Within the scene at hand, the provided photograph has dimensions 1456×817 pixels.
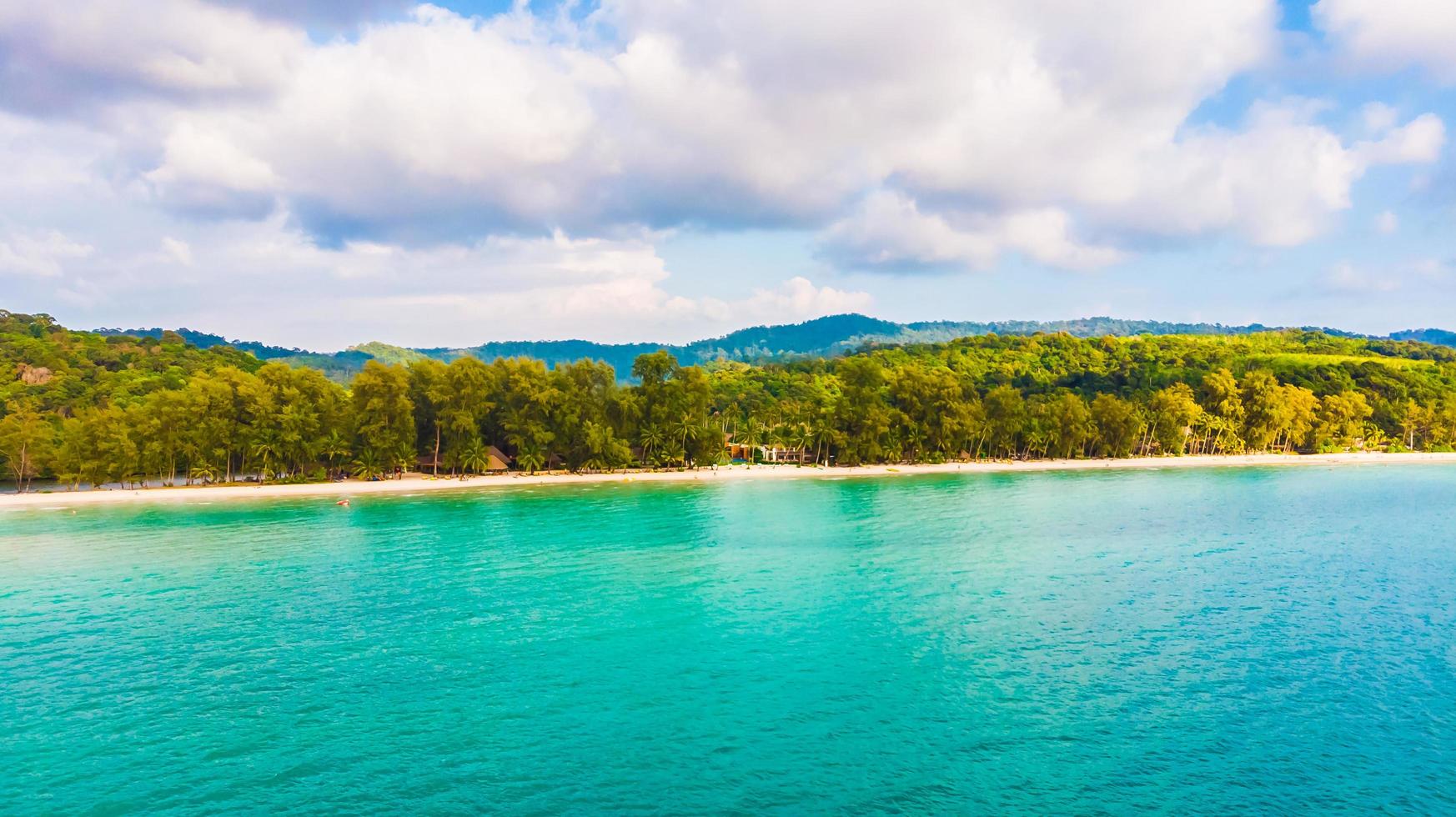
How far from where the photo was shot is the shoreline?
69625mm

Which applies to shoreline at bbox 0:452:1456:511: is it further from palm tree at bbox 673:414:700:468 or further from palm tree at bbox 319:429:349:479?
palm tree at bbox 673:414:700:468

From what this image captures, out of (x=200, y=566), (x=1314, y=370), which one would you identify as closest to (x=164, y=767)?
(x=200, y=566)

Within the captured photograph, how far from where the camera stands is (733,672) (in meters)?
25.4

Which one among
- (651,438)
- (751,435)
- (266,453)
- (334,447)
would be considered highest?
(751,435)

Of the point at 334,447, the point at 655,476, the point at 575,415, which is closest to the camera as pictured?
the point at 334,447

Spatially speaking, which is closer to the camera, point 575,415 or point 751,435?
point 575,415

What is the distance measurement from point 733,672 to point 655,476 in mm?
62926

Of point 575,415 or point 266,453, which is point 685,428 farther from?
point 266,453

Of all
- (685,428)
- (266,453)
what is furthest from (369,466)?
(685,428)

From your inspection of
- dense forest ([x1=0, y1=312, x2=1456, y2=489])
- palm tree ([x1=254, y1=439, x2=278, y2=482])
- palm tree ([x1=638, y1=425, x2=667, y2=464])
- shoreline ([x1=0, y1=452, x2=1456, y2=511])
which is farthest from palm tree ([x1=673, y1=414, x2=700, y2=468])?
palm tree ([x1=254, y1=439, x2=278, y2=482])

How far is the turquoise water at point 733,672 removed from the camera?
18219 millimetres

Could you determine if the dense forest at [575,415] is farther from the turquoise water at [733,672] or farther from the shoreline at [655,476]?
the turquoise water at [733,672]

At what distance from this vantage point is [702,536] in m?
50.4

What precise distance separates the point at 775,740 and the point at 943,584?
730 inches
